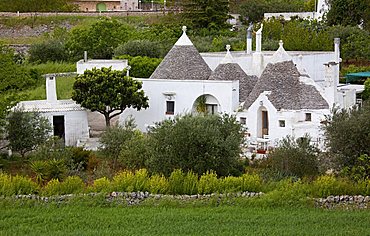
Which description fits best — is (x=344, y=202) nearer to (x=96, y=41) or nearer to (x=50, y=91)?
(x=50, y=91)

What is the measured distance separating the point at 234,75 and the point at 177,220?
56.7 ft

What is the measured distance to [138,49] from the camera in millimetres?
48500

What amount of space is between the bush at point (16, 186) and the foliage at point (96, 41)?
107 ft

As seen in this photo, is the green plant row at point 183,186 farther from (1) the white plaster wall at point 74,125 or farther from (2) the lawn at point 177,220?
(1) the white plaster wall at point 74,125

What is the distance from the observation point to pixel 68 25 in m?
67.4


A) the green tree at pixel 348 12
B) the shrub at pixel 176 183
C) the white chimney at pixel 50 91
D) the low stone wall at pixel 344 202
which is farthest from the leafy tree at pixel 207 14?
the low stone wall at pixel 344 202

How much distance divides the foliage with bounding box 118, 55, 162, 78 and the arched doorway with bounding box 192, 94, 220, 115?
10.1 meters

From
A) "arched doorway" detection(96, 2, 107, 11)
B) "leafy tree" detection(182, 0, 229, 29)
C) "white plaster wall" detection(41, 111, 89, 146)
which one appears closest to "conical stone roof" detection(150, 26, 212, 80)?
"white plaster wall" detection(41, 111, 89, 146)

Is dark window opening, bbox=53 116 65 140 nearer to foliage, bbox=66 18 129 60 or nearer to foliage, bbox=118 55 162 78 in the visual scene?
foliage, bbox=118 55 162 78

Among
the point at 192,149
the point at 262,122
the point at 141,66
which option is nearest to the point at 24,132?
the point at 192,149

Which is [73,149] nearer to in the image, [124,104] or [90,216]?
[124,104]

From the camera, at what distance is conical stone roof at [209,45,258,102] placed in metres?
33.9

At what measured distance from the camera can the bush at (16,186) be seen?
19734 mm

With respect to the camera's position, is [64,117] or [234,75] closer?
[64,117]
